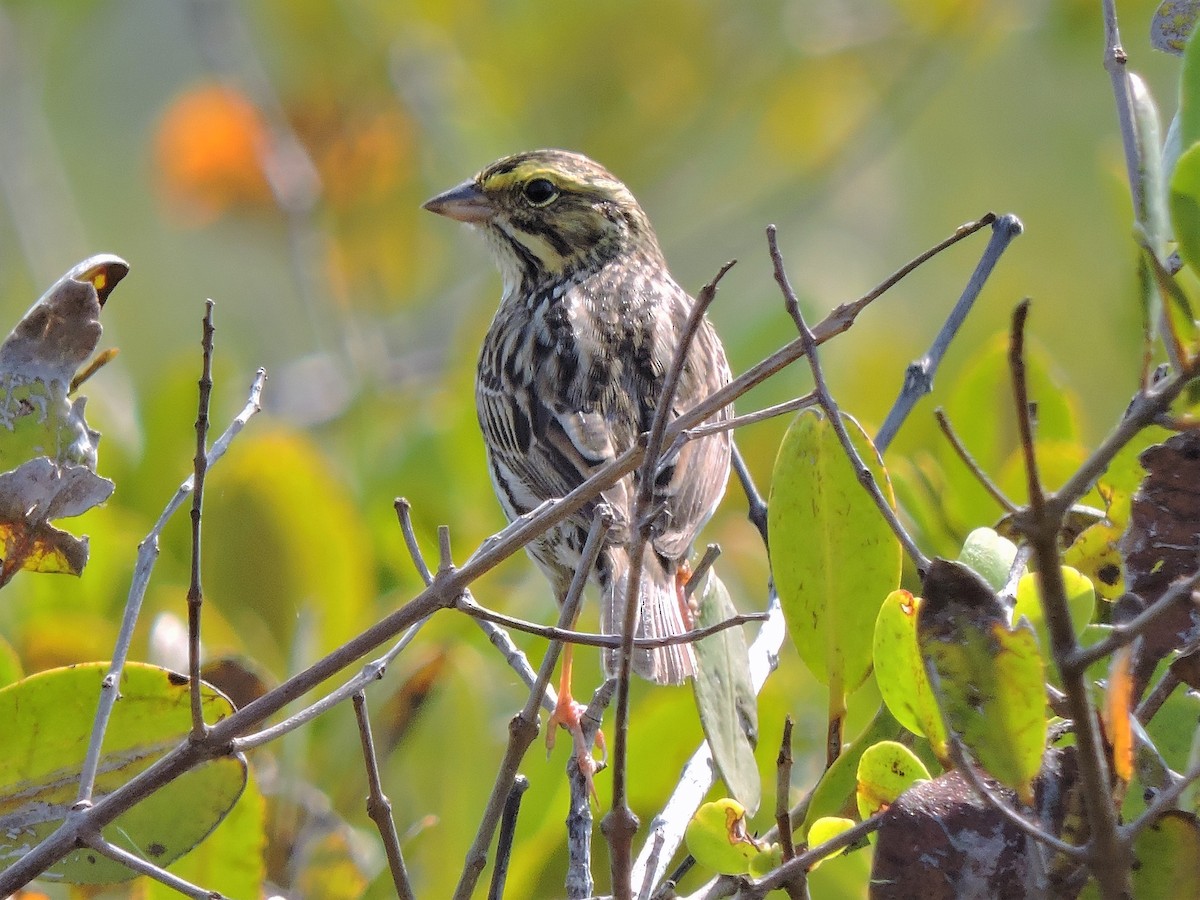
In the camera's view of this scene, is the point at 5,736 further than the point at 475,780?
No

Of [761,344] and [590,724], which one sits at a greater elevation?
[761,344]

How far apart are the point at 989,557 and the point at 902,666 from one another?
0.25 m

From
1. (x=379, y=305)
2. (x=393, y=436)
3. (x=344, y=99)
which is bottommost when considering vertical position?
(x=393, y=436)

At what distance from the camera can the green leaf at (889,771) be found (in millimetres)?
1714

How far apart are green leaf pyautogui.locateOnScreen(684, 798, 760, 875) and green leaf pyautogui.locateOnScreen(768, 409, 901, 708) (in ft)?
1.04

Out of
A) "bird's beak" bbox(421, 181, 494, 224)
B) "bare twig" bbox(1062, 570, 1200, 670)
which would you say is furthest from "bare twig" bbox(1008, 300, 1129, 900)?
"bird's beak" bbox(421, 181, 494, 224)

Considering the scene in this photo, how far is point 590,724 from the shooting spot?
7.75 ft

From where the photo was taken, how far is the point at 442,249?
666 cm

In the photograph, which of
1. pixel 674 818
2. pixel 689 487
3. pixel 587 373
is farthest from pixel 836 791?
pixel 587 373

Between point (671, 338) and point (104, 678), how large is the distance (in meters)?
2.29

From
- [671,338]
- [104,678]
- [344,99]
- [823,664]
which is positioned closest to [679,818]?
[823,664]

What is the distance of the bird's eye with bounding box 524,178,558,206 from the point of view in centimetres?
453

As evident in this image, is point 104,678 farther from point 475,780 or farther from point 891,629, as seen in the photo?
point 891,629

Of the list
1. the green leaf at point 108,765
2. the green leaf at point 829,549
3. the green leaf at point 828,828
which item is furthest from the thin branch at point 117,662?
the green leaf at point 828,828
